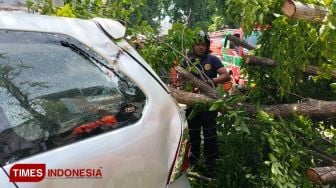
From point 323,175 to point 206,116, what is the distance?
2077 mm

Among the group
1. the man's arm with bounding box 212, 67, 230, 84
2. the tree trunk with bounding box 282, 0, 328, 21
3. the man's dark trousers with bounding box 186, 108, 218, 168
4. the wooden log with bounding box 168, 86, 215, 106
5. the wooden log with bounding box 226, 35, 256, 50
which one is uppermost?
the tree trunk with bounding box 282, 0, 328, 21

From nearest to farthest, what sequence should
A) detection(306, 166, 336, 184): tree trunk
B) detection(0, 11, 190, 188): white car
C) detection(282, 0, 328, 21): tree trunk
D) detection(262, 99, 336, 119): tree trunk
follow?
detection(0, 11, 190, 188): white car
detection(306, 166, 336, 184): tree trunk
detection(282, 0, 328, 21): tree trunk
detection(262, 99, 336, 119): tree trunk

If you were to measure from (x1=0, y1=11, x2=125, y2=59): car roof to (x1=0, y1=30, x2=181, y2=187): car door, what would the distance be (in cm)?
3

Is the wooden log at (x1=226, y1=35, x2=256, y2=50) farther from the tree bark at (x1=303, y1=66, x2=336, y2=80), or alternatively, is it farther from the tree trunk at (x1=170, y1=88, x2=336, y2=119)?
the tree trunk at (x1=170, y1=88, x2=336, y2=119)

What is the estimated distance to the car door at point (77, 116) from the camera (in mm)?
1820

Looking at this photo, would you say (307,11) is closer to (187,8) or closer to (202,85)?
(202,85)

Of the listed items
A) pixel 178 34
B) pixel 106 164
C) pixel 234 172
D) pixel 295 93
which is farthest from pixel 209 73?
pixel 106 164

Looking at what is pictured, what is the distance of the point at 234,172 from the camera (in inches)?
141

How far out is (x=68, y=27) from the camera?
6.97 ft

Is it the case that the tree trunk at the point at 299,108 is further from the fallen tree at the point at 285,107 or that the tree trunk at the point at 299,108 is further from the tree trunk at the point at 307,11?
the tree trunk at the point at 307,11

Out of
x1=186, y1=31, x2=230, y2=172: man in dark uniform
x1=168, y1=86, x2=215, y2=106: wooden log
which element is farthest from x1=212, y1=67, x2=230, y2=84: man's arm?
x1=168, y1=86, x2=215, y2=106: wooden log

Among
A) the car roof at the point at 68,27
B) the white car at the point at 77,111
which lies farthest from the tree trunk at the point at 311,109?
the car roof at the point at 68,27

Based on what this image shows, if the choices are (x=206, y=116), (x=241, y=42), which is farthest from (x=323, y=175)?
Answer: (x=241, y=42)

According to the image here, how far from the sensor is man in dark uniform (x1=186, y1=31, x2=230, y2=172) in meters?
4.52
